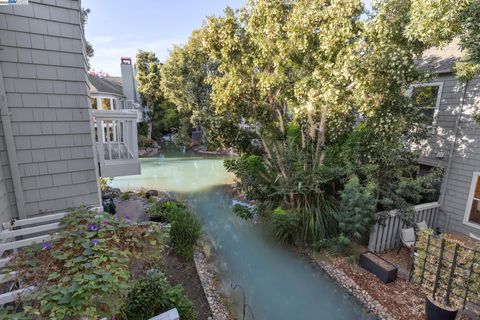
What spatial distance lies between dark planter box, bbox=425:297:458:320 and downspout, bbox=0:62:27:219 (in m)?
6.51

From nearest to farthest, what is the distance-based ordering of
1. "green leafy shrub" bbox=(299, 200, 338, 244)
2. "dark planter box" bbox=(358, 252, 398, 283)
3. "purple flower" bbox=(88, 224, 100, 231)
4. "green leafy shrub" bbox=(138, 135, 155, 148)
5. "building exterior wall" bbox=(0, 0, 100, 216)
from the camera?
1. "purple flower" bbox=(88, 224, 100, 231)
2. "building exterior wall" bbox=(0, 0, 100, 216)
3. "dark planter box" bbox=(358, 252, 398, 283)
4. "green leafy shrub" bbox=(299, 200, 338, 244)
5. "green leafy shrub" bbox=(138, 135, 155, 148)

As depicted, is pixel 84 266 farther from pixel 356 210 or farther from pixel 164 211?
pixel 356 210

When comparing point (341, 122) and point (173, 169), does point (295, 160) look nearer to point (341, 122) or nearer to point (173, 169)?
point (341, 122)

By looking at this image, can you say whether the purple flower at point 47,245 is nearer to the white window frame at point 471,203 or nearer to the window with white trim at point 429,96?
the window with white trim at point 429,96

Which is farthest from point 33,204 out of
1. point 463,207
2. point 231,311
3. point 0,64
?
point 463,207

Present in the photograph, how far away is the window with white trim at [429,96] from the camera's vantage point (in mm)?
7289

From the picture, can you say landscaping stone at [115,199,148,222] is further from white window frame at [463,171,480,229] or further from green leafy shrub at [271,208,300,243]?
white window frame at [463,171,480,229]

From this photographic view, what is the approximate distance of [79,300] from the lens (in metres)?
2.04

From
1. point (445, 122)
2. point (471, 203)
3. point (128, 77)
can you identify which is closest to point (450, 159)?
point (445, 122)

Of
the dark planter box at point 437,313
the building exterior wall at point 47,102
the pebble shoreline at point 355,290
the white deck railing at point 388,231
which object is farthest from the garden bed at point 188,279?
the white deck railing at point 388,231

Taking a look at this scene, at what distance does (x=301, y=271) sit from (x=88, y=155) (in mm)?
5085

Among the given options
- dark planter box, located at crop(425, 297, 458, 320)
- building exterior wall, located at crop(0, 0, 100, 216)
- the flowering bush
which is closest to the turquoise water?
dark planter box, located at crop(425, 297, 458, 320)

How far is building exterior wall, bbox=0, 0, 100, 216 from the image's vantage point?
11.9ft

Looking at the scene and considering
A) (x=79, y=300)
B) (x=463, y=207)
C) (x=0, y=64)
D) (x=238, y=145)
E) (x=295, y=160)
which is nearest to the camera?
(x=79, y=300)
